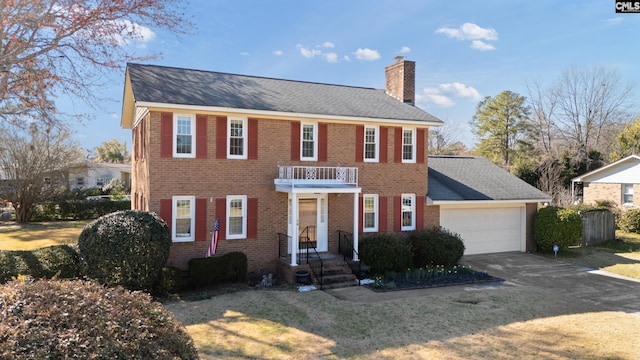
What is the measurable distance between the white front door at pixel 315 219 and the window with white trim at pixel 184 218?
404 centimetres

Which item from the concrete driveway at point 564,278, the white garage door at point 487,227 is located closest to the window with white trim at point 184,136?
the white garage door at point 487,227

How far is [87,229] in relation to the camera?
1264 cm

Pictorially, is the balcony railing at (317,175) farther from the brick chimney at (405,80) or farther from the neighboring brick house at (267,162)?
the brick chimney at (405,80)

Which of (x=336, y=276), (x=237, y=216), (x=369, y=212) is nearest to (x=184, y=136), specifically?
(x=237, y=216)

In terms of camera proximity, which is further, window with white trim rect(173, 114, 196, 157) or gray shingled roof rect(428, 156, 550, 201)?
gray shingled roof rect(428, 156, 550, 201)

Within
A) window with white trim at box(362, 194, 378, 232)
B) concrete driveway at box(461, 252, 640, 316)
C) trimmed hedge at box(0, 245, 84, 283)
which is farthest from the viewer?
window with white trim at box(362, 194, 378, 232)

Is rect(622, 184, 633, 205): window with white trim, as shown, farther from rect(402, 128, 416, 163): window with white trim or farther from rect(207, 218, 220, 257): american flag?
rect(207, 218, 220, 257): american flag

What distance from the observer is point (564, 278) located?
1658 centimetres

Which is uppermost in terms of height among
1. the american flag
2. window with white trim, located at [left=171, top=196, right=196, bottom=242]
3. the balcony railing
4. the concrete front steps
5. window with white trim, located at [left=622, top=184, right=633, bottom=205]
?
the balcony railing

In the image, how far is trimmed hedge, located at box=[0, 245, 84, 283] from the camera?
11.9 m

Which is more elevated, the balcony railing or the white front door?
the balcony railing

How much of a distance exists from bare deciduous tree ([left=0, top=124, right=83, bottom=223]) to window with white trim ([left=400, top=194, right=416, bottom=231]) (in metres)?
25.1

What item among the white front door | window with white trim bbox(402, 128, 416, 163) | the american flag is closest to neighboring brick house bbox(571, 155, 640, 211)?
window with white trim bbox(402, 128, 416, 163)

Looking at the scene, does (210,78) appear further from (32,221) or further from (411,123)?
(32,221)
